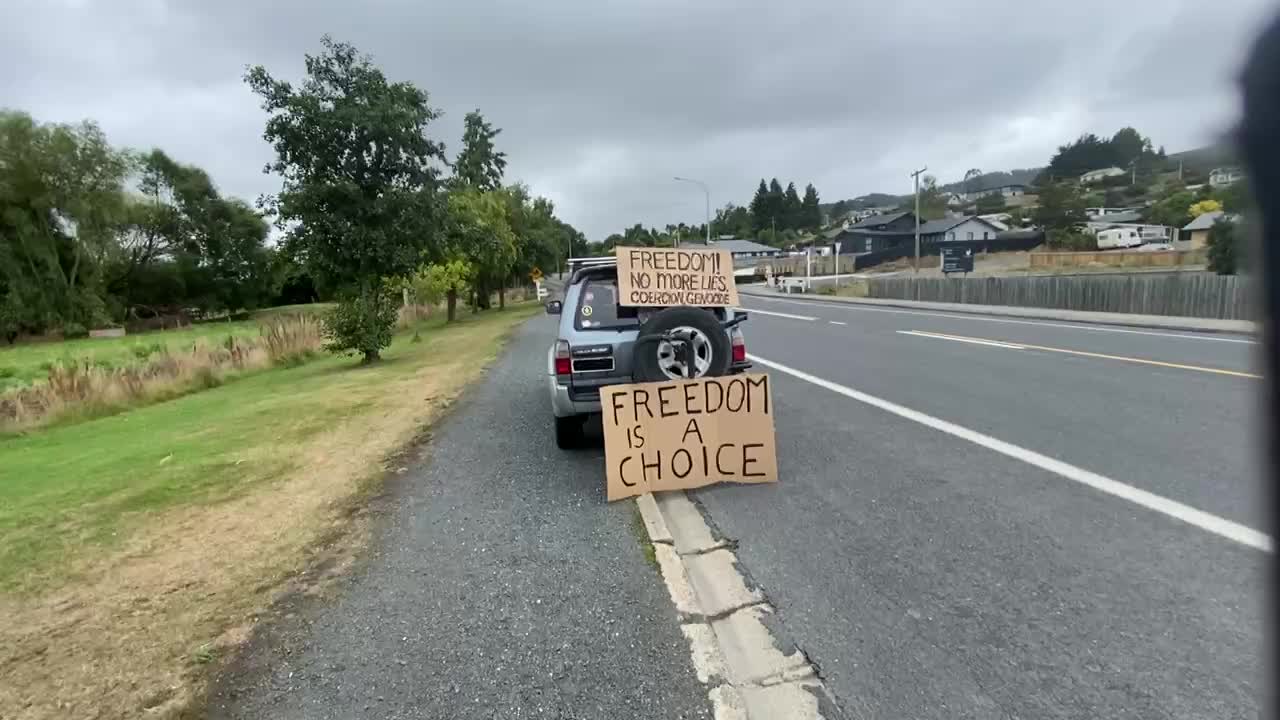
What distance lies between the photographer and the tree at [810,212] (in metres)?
156

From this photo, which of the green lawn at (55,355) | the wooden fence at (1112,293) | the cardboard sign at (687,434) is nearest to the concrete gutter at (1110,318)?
the wooden fence at (1112,293)

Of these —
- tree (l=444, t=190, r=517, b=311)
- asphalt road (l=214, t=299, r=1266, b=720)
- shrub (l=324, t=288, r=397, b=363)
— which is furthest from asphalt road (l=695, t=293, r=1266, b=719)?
tree (l=444, t=190, r=517, b=311)

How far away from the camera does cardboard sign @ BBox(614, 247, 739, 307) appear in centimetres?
616

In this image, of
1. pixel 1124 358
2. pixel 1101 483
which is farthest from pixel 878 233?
pixel 1101 483

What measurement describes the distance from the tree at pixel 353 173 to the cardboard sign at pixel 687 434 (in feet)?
41.7

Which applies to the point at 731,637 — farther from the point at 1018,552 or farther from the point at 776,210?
the point at 776,210

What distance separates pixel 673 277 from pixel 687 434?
4.62ft

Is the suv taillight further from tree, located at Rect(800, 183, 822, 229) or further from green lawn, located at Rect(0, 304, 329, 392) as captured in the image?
tree, located at Rect(800, 183, 822, 229)

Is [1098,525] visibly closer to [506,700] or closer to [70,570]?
[506,700]

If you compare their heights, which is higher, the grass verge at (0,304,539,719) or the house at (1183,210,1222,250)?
the house at (1183,210,1222,250)

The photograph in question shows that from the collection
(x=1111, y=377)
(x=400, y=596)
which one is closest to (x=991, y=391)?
(x=1111, y=377)

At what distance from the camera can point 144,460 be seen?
8250mm

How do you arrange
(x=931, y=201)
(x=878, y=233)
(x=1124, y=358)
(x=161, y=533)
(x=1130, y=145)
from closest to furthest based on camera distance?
(x=1130, y=145)
(x=161, y=533)
(x=1124, y=358)
(x=878, y=233)
(x=931, y=201)

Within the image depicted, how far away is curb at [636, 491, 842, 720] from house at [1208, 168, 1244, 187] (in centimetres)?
221
